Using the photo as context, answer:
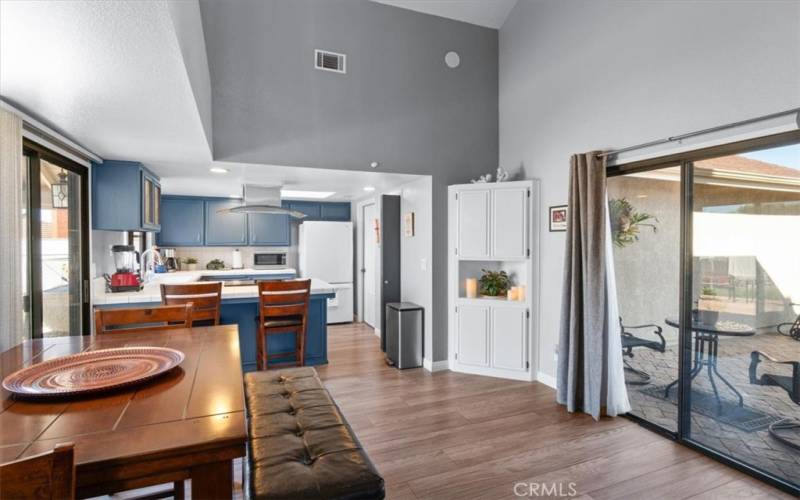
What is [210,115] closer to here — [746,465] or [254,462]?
[254,462]

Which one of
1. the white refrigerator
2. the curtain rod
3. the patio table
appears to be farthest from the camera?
the white refrigerator

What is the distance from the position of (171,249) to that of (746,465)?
23.8 ft

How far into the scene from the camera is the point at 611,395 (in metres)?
3.17

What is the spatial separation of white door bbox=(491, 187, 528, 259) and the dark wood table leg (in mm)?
3332

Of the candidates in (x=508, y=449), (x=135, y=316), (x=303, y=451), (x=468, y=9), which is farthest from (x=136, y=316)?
(x=468, y=9)

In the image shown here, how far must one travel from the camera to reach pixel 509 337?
4016mm

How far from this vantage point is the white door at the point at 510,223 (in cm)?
395

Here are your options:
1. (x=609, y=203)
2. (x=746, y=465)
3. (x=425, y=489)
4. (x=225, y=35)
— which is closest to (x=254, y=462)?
(x=425, y=489)

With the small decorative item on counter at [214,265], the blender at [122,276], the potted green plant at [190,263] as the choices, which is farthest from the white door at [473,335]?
the potted green plant at [190,263]

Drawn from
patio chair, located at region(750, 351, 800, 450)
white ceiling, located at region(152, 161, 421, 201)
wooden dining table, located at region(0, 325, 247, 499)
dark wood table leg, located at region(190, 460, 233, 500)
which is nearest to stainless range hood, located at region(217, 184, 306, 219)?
white ceiling, located at region(152, 161, 421, 201)

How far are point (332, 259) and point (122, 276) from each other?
311cm

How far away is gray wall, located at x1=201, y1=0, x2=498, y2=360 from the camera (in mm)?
3578

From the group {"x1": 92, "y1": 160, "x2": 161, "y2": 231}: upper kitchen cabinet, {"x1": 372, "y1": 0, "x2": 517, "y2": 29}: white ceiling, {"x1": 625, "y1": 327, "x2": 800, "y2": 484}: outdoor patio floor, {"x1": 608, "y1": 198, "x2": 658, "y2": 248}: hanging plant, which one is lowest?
{"x1": 625, "y1": 327, "x2": 800, "y2": 484}: outdoor patio floor

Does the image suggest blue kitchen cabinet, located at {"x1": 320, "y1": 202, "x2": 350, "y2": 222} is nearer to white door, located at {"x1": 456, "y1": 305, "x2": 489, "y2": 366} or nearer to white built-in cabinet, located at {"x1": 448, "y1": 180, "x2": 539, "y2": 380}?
white built-in cabinet, located at {"x1": 448, "y1": 180, "x2": 539, "y2": 380}
